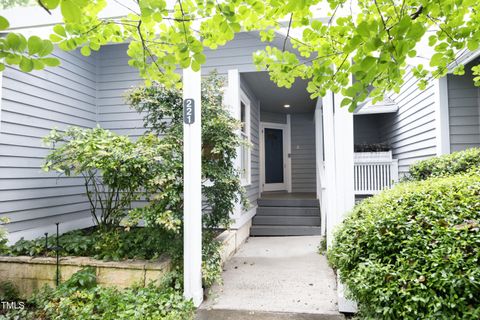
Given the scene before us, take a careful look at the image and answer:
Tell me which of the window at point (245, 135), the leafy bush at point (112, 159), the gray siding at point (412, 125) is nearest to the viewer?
the leafy bush at point (112, 159)

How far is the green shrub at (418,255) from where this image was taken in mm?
1531

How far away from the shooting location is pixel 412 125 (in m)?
5.37

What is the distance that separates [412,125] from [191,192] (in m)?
4.53

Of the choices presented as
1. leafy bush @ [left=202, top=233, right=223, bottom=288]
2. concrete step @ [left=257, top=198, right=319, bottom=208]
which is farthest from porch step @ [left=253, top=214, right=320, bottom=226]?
leafy bush @ [left=202, top=233, right=223, bottom=288]

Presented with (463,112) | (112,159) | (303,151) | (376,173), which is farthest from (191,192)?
(303,151)

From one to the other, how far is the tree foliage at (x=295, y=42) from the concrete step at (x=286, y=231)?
409 cm

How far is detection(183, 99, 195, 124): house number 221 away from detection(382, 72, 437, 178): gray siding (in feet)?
12.4

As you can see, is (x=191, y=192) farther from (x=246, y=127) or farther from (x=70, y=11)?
(x=246, y=127)

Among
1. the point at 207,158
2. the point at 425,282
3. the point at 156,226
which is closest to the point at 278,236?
the point at 207,158

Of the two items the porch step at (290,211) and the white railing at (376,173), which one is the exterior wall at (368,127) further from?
the porch step at (290,211)

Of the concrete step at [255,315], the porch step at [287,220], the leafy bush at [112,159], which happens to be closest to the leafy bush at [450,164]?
the concrete step at [255,315]

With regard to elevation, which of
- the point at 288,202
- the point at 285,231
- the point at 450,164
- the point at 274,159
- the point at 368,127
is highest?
the point at 368,127

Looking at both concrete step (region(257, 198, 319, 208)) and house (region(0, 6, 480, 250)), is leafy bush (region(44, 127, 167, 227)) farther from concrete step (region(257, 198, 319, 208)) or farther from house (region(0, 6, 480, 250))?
concrete step (region(257, 198, 319, 208))

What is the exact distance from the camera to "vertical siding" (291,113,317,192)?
28.5 feet
